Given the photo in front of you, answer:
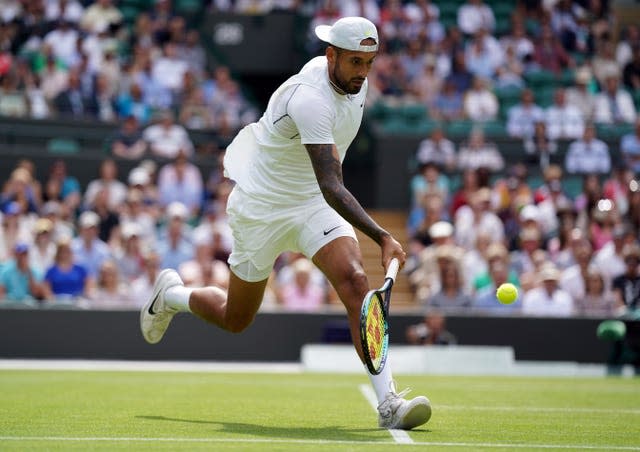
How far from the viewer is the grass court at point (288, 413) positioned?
617cm

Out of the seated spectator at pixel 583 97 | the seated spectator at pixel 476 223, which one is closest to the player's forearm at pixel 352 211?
the seated spectator at pixel 476 223

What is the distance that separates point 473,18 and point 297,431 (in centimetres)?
1620

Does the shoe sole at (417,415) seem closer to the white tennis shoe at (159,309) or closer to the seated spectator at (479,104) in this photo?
the white tennis shoe at (159,309)

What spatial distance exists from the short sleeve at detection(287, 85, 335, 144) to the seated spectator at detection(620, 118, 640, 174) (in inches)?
477

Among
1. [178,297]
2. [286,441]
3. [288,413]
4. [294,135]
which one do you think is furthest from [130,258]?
[286,441]

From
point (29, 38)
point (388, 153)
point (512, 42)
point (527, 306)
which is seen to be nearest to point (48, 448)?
point (527, 306)

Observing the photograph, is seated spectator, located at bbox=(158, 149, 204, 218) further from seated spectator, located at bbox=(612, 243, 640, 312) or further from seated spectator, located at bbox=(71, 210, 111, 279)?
seated spectator, located at bbox=(612, 243, 640, 312)

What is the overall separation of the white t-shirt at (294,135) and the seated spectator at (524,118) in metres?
11.9

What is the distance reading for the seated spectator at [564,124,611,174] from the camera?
1872 centimetres

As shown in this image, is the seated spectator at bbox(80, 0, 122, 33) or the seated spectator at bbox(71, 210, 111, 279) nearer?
the seated spectator at bbox(71, 210, 111, 279)

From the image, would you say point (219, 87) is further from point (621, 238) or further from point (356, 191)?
point (621, 238)

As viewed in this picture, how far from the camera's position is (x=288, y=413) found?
311 inches

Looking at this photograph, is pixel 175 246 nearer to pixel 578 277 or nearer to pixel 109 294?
pixel 109 294

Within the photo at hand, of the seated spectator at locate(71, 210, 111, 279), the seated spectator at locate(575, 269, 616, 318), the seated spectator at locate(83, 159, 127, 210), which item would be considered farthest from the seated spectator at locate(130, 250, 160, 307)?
the seated spectator at locate(575, 269, 616, 318)
